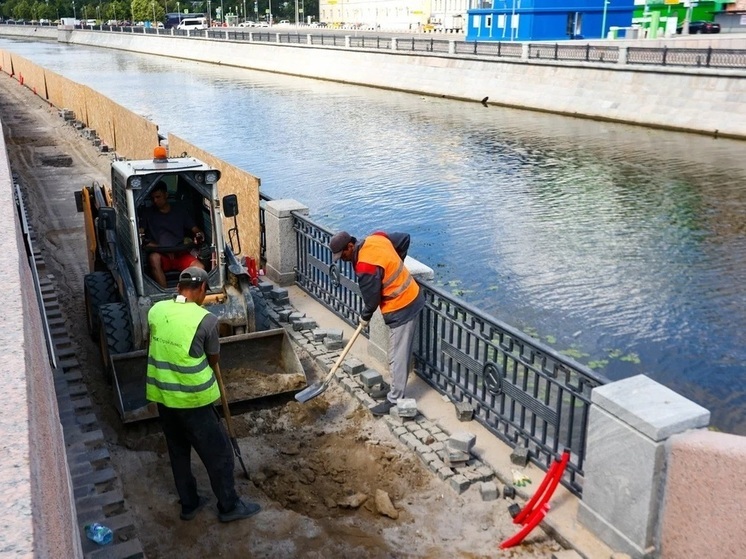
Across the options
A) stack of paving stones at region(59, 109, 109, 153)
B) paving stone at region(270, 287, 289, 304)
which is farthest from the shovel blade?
stack of paving stones at region(59, 109, 109, 153)

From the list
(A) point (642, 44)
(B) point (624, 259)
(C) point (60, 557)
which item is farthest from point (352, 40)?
(C) point (60, 557)

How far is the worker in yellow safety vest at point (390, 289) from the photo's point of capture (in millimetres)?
6730

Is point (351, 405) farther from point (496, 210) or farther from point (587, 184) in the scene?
point (587, 184)

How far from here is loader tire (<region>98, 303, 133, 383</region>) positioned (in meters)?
7.51

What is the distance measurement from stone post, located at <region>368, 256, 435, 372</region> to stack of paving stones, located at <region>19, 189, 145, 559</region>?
9.43 ft

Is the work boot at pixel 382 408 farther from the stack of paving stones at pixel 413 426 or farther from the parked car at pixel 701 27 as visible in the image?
the parked car at pixel 701 27

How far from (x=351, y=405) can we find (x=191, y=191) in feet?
10.3

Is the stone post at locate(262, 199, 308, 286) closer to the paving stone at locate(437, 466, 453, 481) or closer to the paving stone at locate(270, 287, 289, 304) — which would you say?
the paving stone at locate(270, 287, 289, 304)

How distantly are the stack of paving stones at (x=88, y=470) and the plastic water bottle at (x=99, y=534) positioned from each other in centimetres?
4

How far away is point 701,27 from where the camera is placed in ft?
145

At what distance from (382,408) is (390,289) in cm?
115

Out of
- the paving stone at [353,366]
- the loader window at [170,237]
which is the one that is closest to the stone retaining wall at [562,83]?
the paving stone at [353,366]

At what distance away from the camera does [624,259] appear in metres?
14.1

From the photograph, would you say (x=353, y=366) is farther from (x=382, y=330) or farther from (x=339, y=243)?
(x=339, y=243)
